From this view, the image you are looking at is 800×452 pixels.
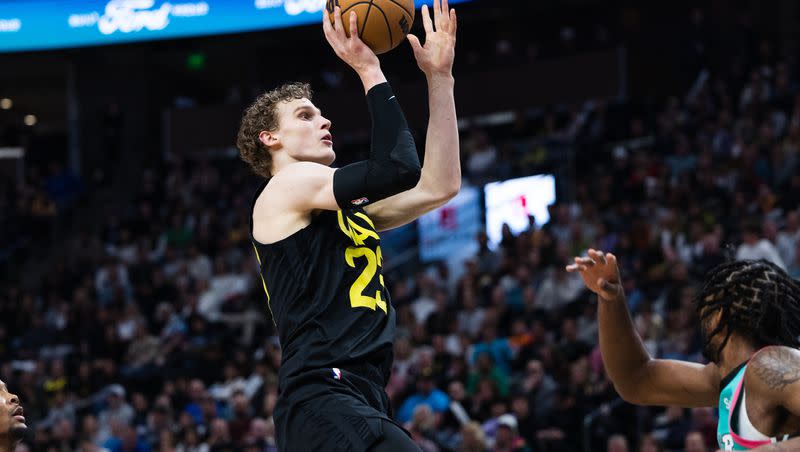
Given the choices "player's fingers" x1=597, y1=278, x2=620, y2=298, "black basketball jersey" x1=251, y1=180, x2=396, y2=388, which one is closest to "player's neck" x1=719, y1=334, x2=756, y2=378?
"player's fingers" x1=597, y1=278, x2=620, y2=298

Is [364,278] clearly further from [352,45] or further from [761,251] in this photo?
[761,251]

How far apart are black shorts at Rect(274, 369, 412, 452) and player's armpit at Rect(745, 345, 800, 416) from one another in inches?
42.9

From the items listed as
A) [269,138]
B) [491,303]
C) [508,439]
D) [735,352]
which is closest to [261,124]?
[269,138]

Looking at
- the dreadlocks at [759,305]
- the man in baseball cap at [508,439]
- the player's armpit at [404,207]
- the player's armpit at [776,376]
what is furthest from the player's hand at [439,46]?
the man in baseball cap at [508,439]

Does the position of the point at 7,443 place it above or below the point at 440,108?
below

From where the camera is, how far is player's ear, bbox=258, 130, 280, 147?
13.1 feet

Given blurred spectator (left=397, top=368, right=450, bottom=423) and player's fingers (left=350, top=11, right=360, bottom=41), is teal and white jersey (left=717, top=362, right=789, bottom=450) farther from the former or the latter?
blurred spectator (left=397, top=368, right=450, bottom=423)

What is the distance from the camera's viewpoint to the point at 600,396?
956 cm

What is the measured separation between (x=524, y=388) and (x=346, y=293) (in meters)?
6.72

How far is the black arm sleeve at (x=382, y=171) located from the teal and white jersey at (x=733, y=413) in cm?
114

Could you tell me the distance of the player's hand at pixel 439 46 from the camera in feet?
12.5

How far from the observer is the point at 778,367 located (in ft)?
9.81

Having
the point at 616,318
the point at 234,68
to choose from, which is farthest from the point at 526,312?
the point at 234,68

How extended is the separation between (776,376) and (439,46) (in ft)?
5.16
